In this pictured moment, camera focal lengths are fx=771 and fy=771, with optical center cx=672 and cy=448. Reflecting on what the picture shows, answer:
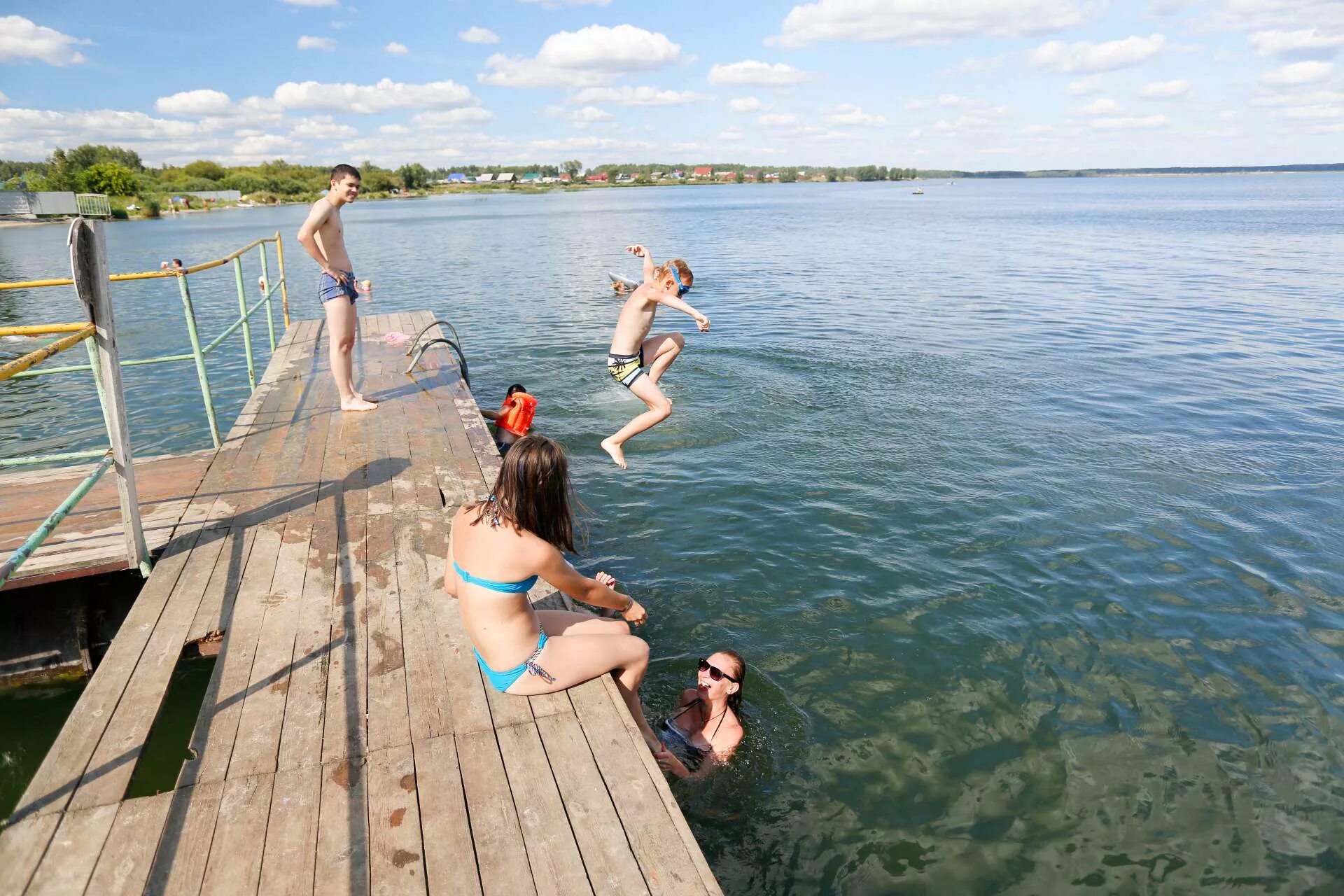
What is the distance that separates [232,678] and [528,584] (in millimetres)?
1733

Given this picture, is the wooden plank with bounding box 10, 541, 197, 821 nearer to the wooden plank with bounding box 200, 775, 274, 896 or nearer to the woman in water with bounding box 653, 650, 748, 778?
the wooden plank with bounding box 200, 775, 274, 896

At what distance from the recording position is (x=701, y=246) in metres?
41.4

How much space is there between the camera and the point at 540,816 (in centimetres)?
308

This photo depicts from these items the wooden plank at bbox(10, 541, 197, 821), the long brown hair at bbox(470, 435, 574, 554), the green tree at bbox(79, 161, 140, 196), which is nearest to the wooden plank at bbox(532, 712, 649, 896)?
the long brown hair at bbox(470, 435, 574, 554)

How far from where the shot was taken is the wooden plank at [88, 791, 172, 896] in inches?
108

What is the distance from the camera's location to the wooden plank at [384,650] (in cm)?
356

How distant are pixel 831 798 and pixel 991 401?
873 cm

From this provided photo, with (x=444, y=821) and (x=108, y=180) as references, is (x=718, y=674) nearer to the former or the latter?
(x=444, y=821)

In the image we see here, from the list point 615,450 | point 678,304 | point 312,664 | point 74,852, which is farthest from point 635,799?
point 615,450

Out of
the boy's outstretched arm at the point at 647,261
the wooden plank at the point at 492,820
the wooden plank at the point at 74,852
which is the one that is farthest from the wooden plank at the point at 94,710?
the boy's outstretched arm at the point at 647,261

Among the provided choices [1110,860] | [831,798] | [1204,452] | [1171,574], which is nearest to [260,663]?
[831,798]

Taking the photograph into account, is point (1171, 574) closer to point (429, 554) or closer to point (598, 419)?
point (429, 554)

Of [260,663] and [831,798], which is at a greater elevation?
[260,663]

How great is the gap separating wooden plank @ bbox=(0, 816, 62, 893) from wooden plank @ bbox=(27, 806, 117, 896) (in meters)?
0.02
